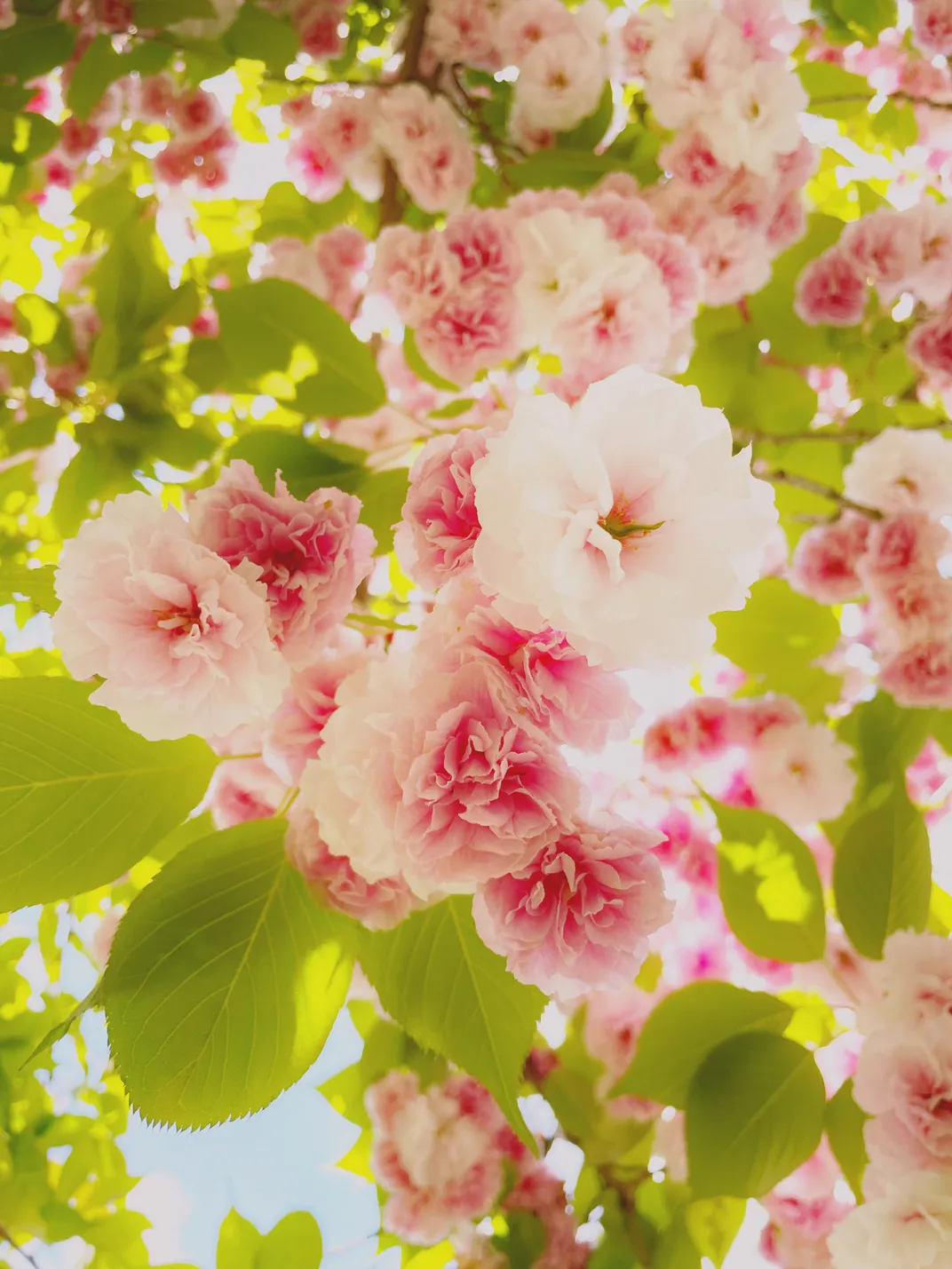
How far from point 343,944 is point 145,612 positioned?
25 centimetres

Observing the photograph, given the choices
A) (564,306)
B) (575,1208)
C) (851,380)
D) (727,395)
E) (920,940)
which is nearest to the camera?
(920,940)

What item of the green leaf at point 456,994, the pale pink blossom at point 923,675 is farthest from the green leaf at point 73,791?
the pale pink blossom at point 923,675

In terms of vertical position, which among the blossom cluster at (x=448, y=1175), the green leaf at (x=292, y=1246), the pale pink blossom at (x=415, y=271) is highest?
the pale pink blossom at (x=415, y=271)

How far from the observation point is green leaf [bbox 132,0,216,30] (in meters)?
1.03

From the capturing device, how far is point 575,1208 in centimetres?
97

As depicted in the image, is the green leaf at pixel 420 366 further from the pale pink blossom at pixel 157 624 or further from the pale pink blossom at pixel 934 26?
the pale pink blossom at pixel 934 26

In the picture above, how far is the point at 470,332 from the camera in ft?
2.84

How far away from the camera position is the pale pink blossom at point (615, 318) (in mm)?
760

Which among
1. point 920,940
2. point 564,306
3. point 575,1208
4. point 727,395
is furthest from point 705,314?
point 575,1208

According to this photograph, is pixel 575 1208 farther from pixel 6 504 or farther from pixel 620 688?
pixel 6 504

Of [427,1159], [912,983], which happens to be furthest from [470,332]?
[427,1159]

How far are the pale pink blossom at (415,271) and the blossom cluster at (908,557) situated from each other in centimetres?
52

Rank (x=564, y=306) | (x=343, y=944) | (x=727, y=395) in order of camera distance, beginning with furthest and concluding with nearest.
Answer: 1. (x=727, y=395)
2. (x=564, y=306)
3. (x=343, y=944)

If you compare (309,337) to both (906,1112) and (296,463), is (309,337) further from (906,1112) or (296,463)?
(906,1112)
